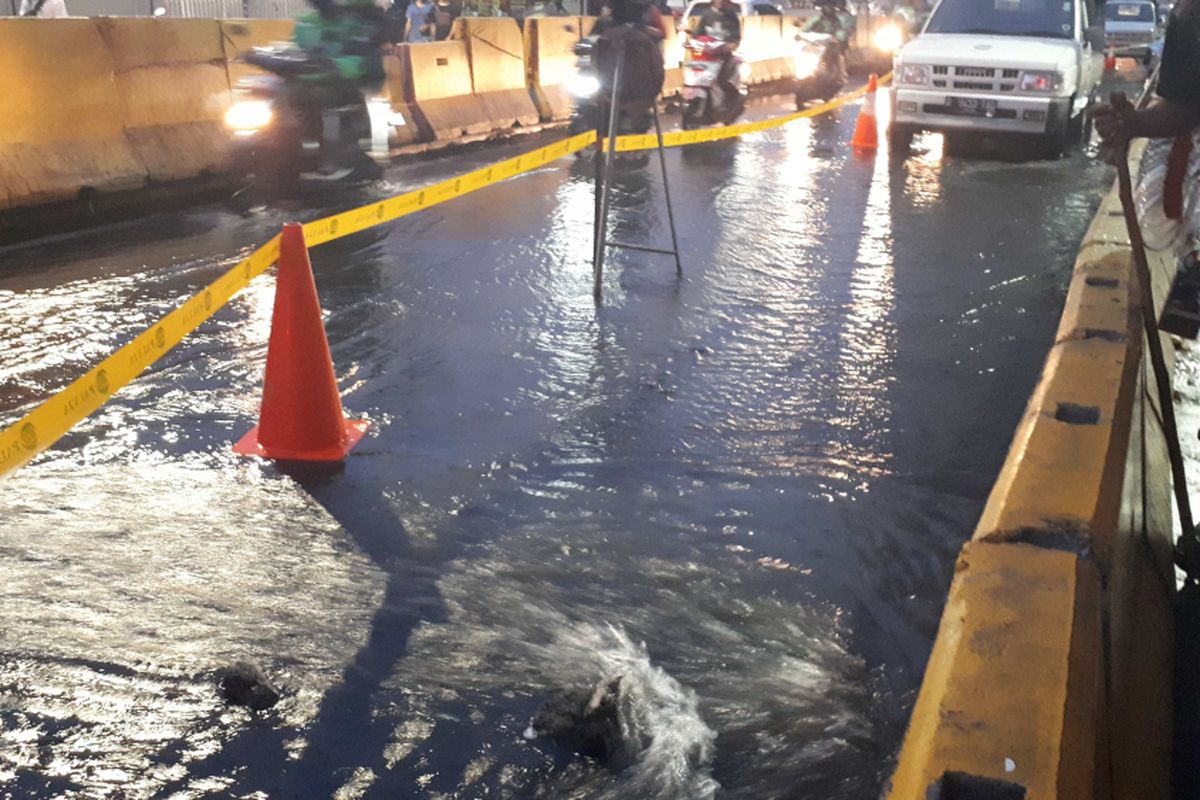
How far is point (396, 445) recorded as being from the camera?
17.9ft

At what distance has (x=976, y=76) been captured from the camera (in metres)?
15.0

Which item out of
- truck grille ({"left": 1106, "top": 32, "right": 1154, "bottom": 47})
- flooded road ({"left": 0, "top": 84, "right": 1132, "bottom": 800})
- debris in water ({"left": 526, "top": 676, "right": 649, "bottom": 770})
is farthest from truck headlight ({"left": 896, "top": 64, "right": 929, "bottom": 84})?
truck grille ({"left": 1106, "top": 32, "right": 1154, "bottom": 47})

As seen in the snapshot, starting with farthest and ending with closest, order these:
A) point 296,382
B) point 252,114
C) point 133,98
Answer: point 133,98 → point 252,114 → point 296,382

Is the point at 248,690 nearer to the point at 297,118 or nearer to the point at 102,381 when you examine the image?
the point at 102,381

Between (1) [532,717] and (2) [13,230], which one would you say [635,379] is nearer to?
(1) [532,717]

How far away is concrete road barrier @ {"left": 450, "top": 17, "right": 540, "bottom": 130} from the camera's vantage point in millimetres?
17219

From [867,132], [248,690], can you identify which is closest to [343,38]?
[248,690]

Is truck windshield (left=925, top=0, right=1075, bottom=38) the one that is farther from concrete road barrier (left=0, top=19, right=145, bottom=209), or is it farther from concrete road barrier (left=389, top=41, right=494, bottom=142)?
concrete road barrier (left=0, top=19, right=145, bottom=209)

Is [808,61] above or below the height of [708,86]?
above

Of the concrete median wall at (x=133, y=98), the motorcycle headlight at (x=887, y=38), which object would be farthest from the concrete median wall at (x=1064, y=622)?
the motorcycle headlight at (x=887, y=38)

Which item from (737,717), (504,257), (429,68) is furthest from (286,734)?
(429,68)

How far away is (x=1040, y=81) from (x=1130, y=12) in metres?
24.3

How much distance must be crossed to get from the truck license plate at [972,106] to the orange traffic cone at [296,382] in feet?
38.3

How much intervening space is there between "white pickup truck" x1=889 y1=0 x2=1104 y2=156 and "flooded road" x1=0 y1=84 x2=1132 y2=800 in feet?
21.2
